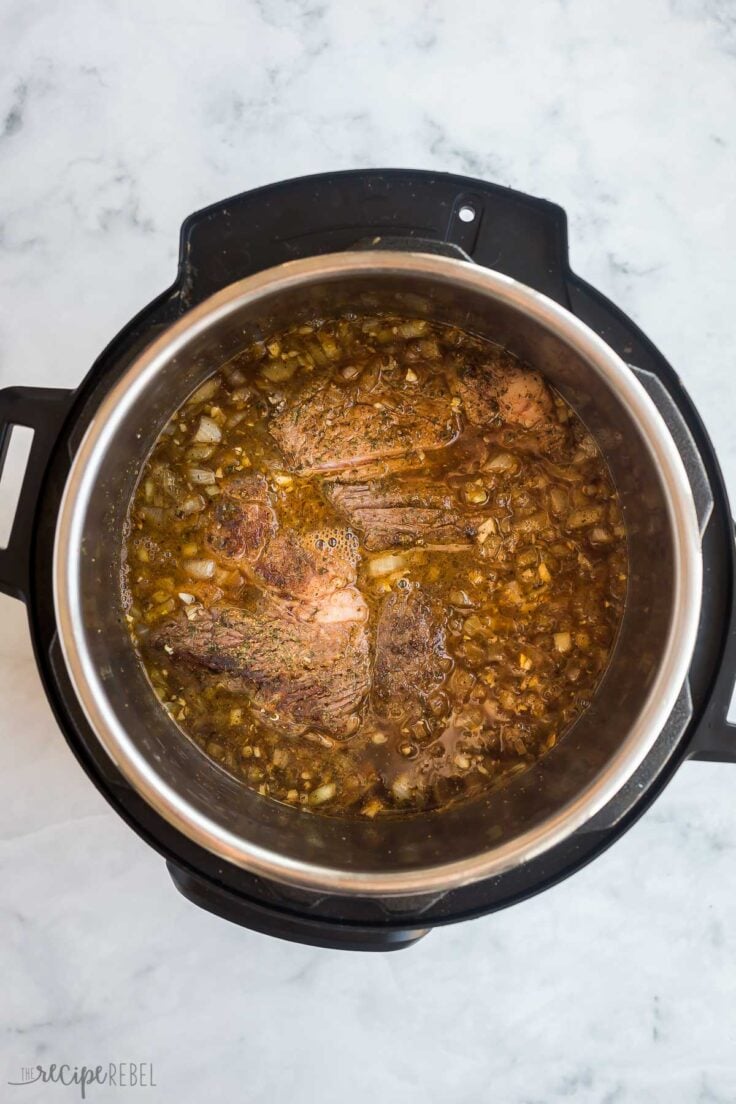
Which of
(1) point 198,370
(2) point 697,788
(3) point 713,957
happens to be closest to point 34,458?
(1) point 198,370

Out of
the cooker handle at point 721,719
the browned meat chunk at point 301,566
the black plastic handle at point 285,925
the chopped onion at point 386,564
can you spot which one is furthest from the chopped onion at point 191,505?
the cooker handle at point 721,719

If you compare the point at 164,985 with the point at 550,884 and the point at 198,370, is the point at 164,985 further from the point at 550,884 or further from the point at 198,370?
the point at 198,370

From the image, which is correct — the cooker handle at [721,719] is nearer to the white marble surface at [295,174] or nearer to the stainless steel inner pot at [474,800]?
the stainless steel inner pot at [474,800]

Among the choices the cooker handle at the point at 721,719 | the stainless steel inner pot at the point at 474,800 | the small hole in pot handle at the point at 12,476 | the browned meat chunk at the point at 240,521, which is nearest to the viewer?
the stainless steel inner pot at the point at 474,800

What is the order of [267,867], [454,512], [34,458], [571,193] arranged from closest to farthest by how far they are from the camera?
[267,867] → [34,458] → [454,512] → [571,193]

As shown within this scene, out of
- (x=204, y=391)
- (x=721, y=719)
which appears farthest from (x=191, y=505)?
(x=721, y=719)

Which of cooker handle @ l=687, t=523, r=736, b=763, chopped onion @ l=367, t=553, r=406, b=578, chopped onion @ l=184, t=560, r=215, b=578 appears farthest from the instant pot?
chopped onion @ l=367, t=553, r=406, b=578

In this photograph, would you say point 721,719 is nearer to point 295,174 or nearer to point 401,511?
point 401,511
